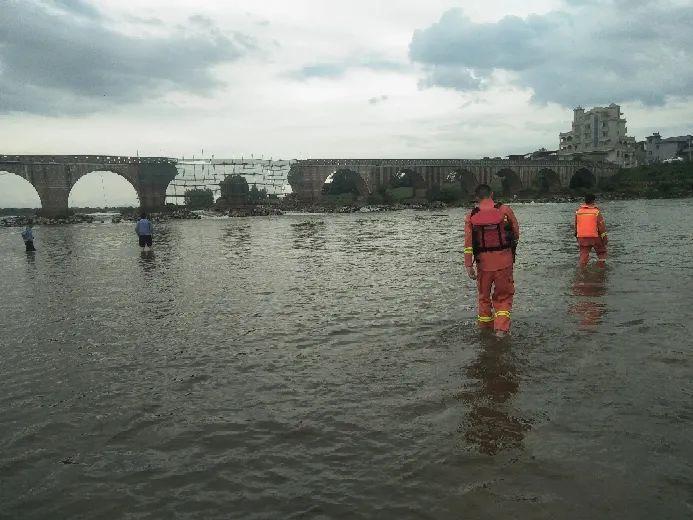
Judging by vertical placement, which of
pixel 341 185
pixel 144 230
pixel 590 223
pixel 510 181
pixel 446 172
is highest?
Answer: pixel 446 172

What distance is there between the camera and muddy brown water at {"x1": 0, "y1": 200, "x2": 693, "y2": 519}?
3.36 metres

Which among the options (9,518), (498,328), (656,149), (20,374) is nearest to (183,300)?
(20,374)

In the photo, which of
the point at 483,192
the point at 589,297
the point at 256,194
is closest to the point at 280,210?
the point at 256,194

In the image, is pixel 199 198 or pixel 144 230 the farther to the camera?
pixel 199 198

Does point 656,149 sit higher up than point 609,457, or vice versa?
point 656,149

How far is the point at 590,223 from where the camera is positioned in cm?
Answer: 1201

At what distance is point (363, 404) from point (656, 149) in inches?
5637

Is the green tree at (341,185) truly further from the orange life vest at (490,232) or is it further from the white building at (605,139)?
the orange life vest at (490,232)

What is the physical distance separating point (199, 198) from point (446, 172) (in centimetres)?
4445

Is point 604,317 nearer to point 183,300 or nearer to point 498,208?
point 498,208

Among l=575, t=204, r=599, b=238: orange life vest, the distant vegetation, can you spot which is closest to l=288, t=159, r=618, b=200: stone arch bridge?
the distant vegetation

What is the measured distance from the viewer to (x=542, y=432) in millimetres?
4090

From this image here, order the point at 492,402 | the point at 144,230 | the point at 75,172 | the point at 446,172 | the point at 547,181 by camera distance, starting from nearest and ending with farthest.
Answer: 1. the point at 492,402
2. the point at 144,230
3. the point at 75,172
4. the point at 446,172
5. the point at 547,181

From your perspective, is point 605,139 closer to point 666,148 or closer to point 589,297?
point 666,148
